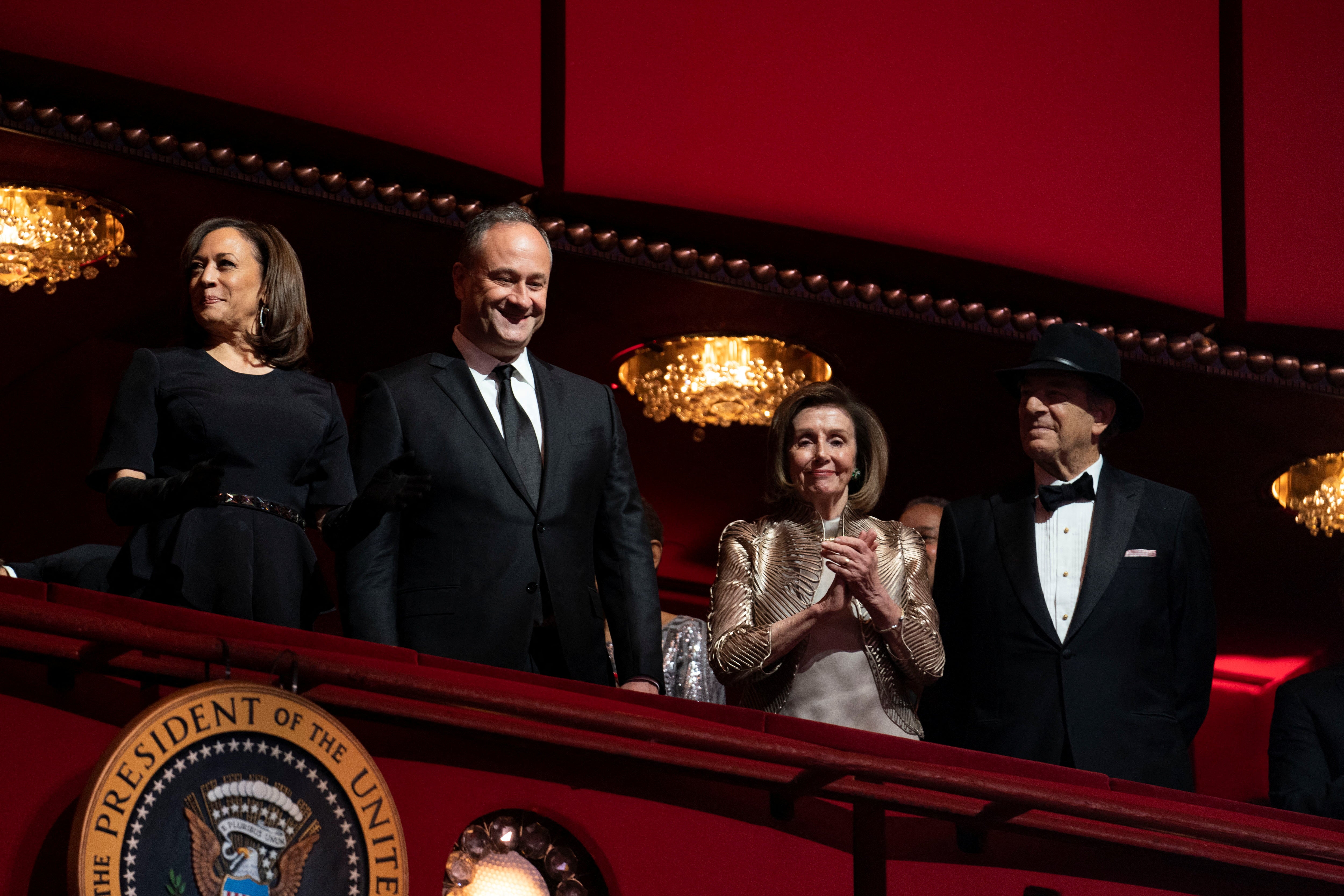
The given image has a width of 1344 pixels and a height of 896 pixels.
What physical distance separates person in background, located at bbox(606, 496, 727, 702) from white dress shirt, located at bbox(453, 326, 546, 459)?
105 centimetres

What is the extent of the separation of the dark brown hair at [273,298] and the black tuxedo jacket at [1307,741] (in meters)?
1.99

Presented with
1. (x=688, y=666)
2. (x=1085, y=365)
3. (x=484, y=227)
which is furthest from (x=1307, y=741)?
(x=484, y=227)

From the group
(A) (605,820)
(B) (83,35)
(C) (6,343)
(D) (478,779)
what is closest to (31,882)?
(D) (478,779)

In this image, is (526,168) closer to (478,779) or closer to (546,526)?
(546,526)

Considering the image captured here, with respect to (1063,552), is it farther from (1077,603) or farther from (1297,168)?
(1297,168)

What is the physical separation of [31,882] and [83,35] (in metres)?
2.87

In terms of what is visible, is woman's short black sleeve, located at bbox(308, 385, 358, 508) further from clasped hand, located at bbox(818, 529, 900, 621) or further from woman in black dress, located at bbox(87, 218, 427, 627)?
clasped hand, located at bbox(818, 529, 900, 621)

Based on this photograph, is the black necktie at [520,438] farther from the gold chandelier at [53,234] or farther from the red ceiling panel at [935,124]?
the gold chandelier at [53,234]

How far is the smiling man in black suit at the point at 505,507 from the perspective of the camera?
294cm

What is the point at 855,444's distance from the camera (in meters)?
3.41

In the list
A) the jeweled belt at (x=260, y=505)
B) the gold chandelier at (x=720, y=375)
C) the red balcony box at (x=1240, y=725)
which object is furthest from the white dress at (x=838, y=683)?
the red balcony box at (x=1240, y=725)

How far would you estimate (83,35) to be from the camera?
14.3ft

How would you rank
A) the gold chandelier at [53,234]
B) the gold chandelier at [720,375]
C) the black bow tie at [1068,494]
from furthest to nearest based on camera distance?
the gold chandelier at [720,375] < the gold chandelier at [53,234] < the black bow tie at [1068,494]

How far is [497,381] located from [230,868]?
4.10ft
